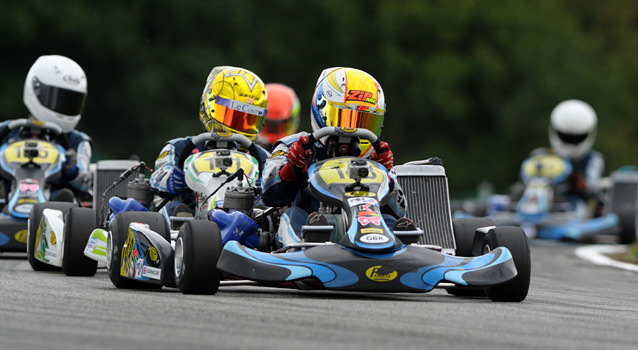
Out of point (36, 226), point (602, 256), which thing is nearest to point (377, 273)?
point (36, 226)

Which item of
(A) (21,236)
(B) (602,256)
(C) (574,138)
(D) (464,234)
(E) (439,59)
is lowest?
(A) (21,236)

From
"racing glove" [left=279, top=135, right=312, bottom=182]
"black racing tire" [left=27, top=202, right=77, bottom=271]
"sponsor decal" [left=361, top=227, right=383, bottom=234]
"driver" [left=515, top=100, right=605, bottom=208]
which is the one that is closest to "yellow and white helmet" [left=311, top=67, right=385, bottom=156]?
"racing glove" [left=279, top=135, right=312, bottom=182]

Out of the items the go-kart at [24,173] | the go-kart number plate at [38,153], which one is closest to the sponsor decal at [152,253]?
the go-kart at [24,173]

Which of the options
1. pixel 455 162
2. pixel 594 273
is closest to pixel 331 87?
pixel 594 273

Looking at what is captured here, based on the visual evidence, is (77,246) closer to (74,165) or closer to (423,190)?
(423,190)

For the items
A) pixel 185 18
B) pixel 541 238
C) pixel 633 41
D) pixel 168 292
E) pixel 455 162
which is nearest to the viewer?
pixel 168 292

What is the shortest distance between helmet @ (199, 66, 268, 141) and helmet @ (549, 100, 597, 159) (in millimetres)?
14856

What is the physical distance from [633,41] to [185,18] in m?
27.6

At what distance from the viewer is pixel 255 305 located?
22.4ft

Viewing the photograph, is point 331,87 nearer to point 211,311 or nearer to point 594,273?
point 211,311

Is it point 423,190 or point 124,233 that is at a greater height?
point 423,190

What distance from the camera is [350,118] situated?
8.07 m

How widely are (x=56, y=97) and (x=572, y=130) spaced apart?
1332 cm

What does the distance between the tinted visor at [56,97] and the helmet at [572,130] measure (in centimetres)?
1269
